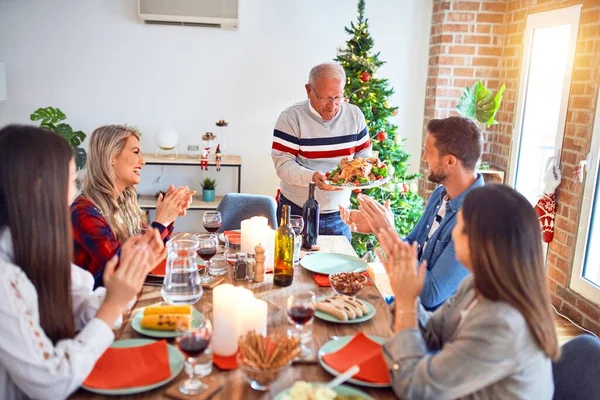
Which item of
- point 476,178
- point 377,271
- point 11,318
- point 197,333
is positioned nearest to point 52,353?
point 11,318

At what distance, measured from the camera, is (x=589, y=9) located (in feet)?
11.7

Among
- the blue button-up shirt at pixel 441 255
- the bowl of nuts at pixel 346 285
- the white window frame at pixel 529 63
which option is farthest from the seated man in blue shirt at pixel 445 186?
the white window frame at pixel 529 63

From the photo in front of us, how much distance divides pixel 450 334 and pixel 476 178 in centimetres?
87

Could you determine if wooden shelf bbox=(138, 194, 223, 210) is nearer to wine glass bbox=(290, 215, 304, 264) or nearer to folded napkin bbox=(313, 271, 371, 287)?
wine glass bbox=(290, 215, 304, 264)

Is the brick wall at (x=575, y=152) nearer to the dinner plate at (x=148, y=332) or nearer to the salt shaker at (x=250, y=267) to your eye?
the salt shaker at (x=250, y=267)

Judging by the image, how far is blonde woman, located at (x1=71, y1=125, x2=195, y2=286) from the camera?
2027 millimetres

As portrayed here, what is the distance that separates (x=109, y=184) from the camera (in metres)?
2.27

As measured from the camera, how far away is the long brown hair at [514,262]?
1.27m

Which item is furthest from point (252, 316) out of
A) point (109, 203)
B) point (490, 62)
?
point (490, 62)

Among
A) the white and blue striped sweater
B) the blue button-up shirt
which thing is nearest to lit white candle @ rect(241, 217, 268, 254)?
the blue button-up shirt

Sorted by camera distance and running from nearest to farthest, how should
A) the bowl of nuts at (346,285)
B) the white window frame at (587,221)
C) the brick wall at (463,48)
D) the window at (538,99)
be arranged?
the bowl of nuts at (346,285)
the white window frame at (587,221)
the window at (538,99)
the brick wall at (463,48)

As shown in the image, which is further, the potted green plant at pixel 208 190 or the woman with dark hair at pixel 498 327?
the potted green plant at pixel 208 190

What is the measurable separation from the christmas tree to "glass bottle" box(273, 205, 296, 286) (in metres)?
2.33

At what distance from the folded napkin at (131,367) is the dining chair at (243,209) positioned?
5.73 ft
